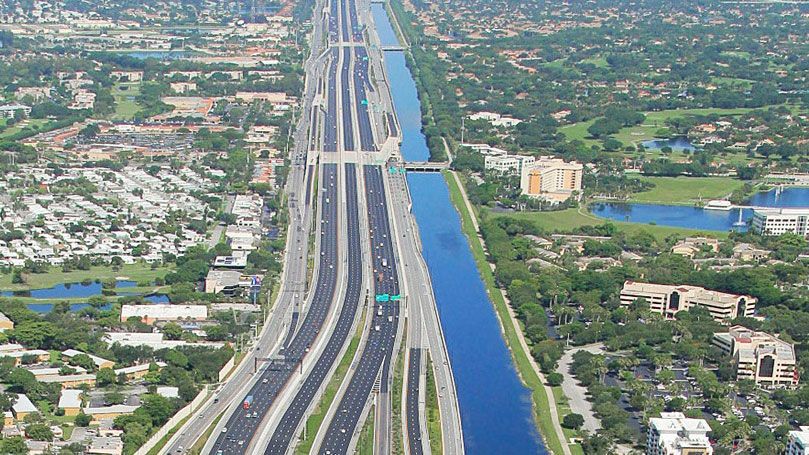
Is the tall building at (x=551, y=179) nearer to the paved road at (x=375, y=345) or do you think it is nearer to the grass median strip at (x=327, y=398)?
the paved road at (x=375, y=345)

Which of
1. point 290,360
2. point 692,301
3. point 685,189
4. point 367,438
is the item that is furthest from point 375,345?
point 685,189

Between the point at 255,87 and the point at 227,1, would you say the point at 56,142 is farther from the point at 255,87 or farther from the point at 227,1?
the point at 227,1

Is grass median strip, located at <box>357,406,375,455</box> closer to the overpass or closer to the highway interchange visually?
the highway interchange

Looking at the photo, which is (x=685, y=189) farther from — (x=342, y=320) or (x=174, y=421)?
(x=174, y=421)

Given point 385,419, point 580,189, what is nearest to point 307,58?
point 580,189

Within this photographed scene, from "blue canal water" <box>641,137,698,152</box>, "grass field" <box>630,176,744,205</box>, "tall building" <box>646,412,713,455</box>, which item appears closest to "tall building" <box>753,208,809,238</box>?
"grass field" <box>630,176,744,205</box>
